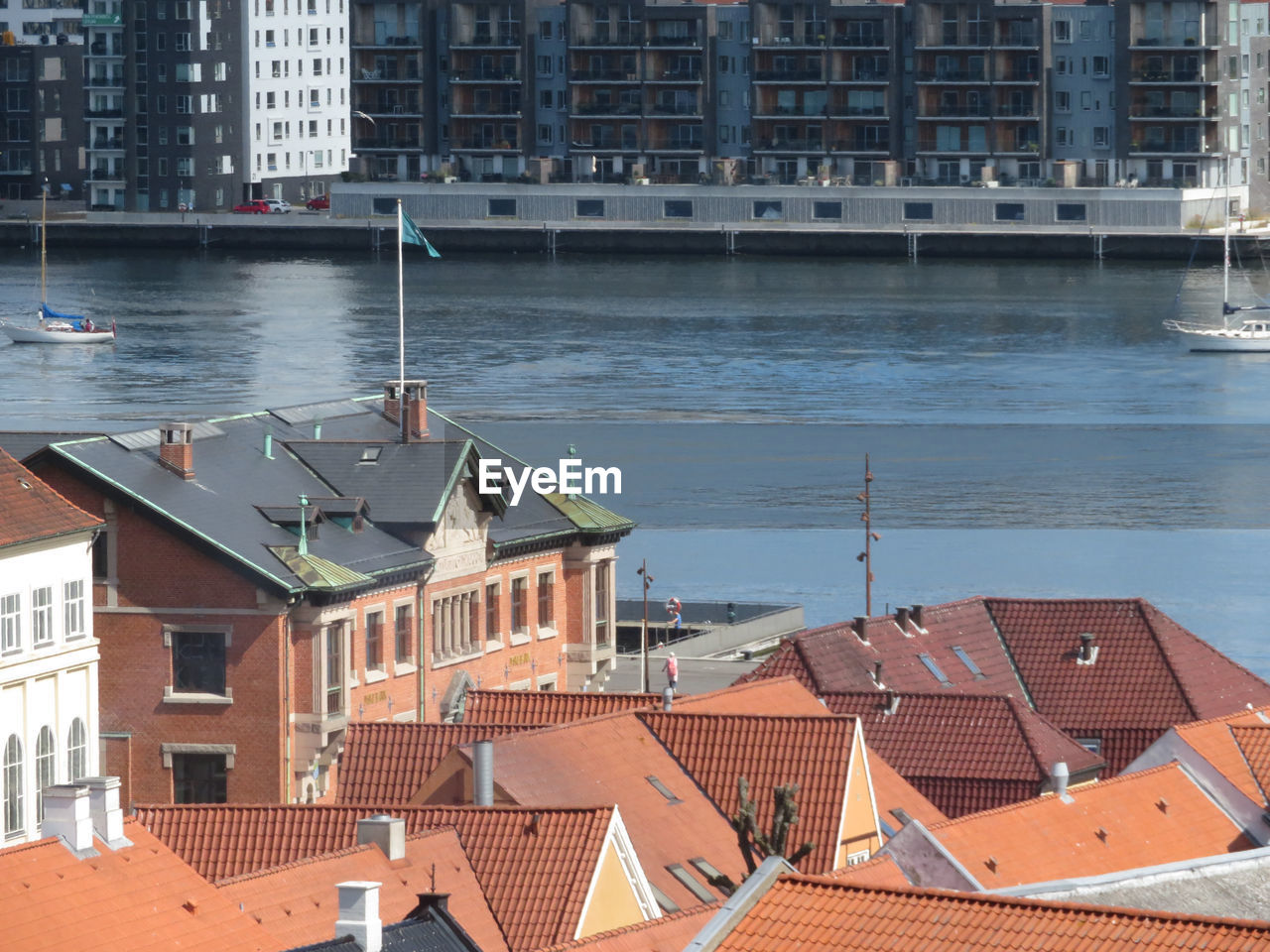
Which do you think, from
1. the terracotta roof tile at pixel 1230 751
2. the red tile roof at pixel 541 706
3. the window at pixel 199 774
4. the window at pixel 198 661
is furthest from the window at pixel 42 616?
the terracotta roof tile at pixel 1230 751

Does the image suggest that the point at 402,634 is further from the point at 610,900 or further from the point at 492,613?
the point at 610,900

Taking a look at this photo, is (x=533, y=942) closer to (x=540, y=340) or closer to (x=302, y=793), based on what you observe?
(x=302, y=793)

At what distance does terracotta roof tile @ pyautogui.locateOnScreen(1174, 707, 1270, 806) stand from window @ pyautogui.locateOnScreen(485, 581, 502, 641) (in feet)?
41.1

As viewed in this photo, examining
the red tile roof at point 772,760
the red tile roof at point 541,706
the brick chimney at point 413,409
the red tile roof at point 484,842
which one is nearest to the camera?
the red tile roof at point 484,842

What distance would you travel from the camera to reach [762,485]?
3885 inches

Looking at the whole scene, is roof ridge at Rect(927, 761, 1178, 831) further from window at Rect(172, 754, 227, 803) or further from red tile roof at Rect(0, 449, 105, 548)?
red tile roof at Rect(0, 449, 105, 548)

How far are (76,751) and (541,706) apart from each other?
5542 millimetres

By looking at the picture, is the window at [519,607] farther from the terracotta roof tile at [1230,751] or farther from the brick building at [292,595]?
the terracotta roof tile at [1230,751]

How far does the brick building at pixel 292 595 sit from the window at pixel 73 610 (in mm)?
2769

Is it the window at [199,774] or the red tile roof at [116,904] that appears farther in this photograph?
the window at [199,774]

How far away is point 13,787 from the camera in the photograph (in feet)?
117

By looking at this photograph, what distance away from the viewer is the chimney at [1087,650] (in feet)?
168

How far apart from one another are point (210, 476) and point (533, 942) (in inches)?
743

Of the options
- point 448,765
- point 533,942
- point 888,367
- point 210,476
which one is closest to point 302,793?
point 210,476
